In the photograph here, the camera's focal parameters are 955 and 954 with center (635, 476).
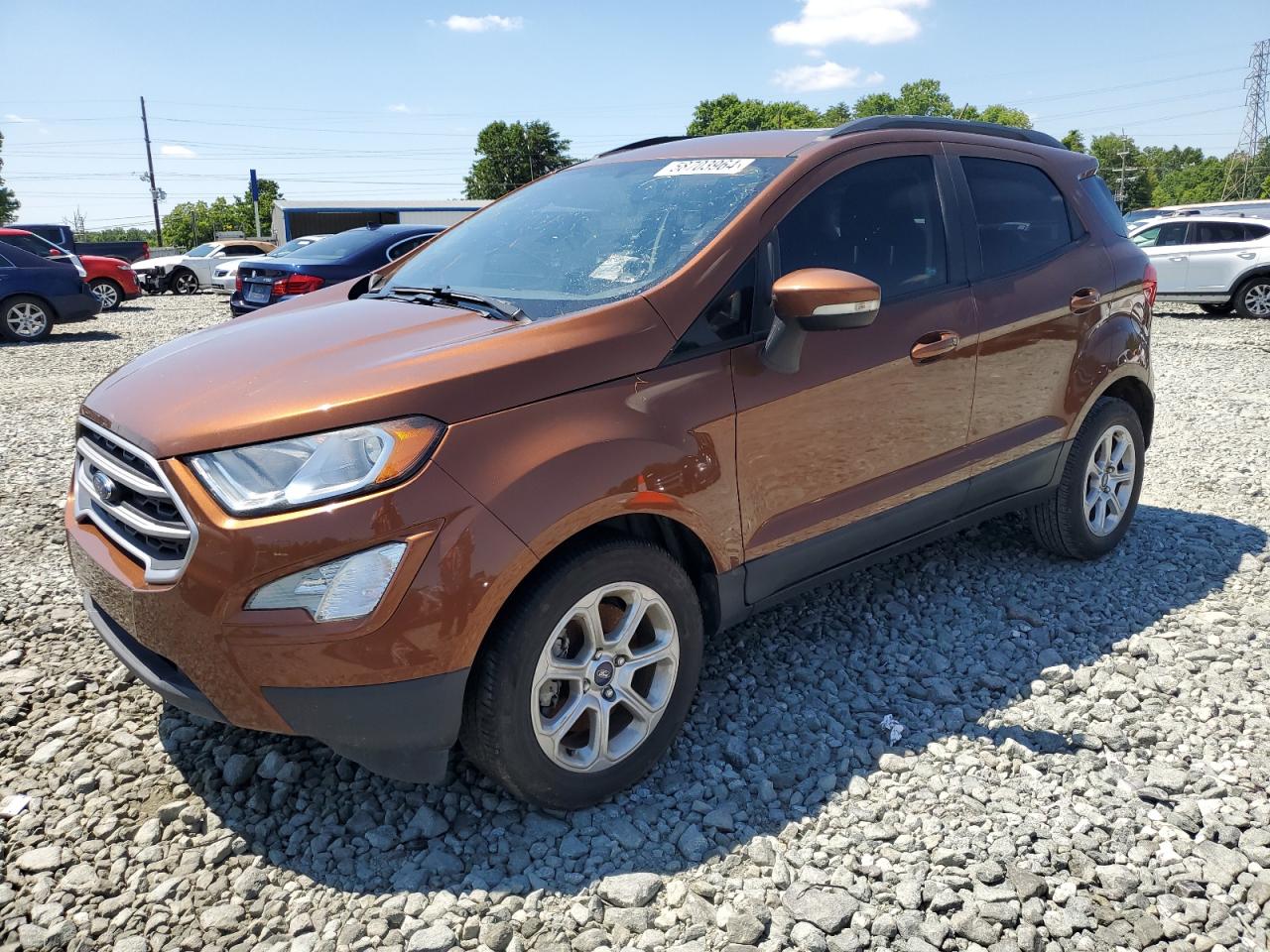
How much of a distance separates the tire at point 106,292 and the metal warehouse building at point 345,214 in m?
21.6

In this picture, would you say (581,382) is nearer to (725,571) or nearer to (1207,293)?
(725,571)

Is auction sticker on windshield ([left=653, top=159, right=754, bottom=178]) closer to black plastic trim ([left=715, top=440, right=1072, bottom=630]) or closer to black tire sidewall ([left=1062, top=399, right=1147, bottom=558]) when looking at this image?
black plastic trim ([left=715, top=440, right=1072, bottom=630])

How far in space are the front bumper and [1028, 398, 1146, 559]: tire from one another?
116 inches

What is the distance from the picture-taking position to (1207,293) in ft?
50.0

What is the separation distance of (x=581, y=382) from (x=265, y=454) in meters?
0.81

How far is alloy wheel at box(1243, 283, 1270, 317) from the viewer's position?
49.1ft

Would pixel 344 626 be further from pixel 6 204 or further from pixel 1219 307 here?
pixel 6 204

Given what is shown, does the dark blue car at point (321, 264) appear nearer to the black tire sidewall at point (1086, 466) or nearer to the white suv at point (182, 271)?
the black tire sidewall at point (1086, 466)

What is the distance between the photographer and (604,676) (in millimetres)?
2691

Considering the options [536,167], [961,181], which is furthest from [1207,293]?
[536,167]

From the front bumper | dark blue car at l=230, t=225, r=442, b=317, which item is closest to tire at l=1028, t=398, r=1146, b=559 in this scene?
the front bumper

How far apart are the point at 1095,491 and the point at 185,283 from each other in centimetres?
2633

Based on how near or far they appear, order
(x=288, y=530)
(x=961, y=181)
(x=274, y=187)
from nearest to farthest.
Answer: (x=288, y=530)
(x=961, y=181)
(x=274, y=187)

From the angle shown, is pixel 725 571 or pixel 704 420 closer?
pixel 704 420
